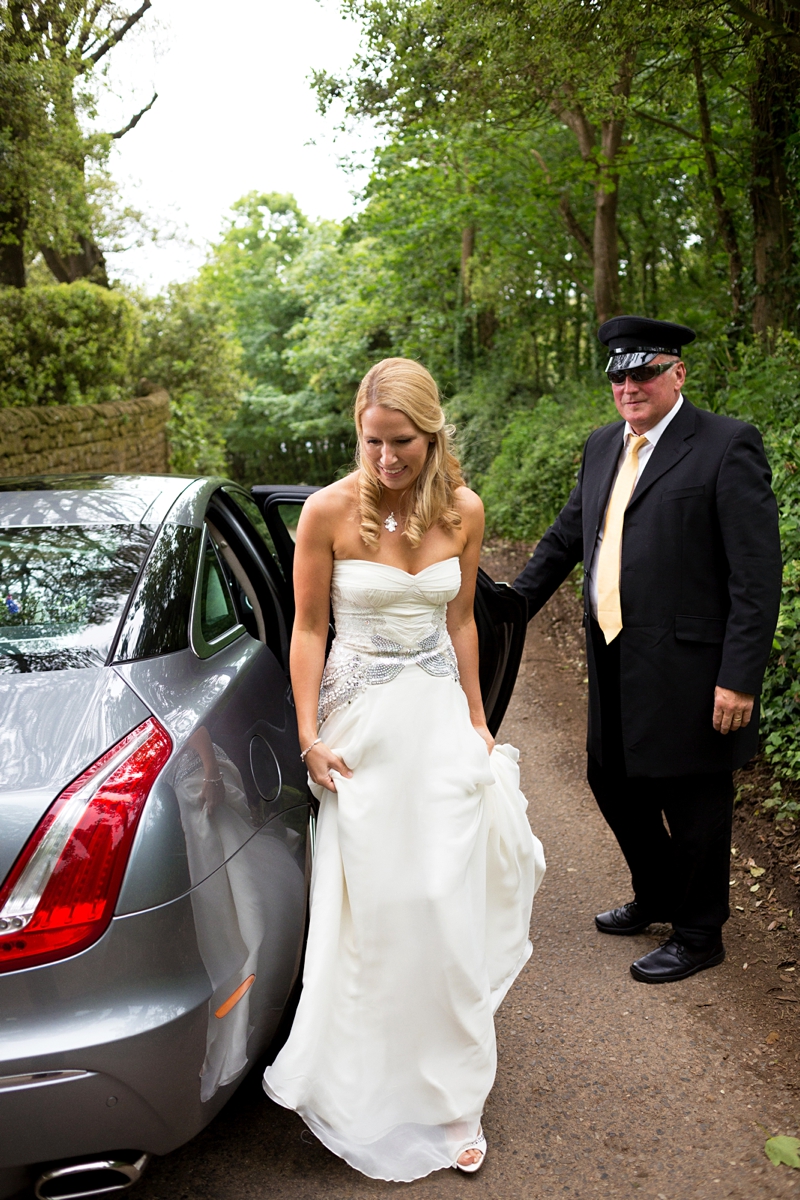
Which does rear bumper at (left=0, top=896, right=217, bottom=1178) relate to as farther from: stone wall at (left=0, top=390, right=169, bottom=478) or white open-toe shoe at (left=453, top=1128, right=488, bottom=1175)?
stone wall at (left=0, top=390, right=169, bottom=478)

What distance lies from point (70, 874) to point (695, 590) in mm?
2198

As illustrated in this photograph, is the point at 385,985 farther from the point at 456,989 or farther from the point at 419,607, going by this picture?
the point at 419,607

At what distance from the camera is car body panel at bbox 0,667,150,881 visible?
2008 millimetres

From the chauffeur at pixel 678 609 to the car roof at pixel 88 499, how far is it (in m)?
1.53

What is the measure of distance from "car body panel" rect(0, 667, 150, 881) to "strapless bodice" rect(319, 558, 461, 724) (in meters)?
0.68

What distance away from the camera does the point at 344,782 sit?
2.70 m

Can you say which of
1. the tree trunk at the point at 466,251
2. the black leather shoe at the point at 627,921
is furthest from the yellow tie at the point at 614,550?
the tree trunk at the point at 466,251

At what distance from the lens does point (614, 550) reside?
11.5 feet

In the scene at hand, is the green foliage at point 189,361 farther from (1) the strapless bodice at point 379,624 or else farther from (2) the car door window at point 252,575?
(1) the strapless bodice at point 379,624

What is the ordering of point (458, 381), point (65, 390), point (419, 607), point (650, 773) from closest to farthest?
point (419, 607), point (650, 773), point (65, 390), point (458, 381)

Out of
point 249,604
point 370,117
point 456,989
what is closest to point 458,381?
point 370,117

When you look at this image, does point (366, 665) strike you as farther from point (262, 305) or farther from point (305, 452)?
point (262, 305)

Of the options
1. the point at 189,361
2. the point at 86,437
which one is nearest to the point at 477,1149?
the point at 86,437

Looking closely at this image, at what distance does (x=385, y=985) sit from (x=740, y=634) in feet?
5.09
